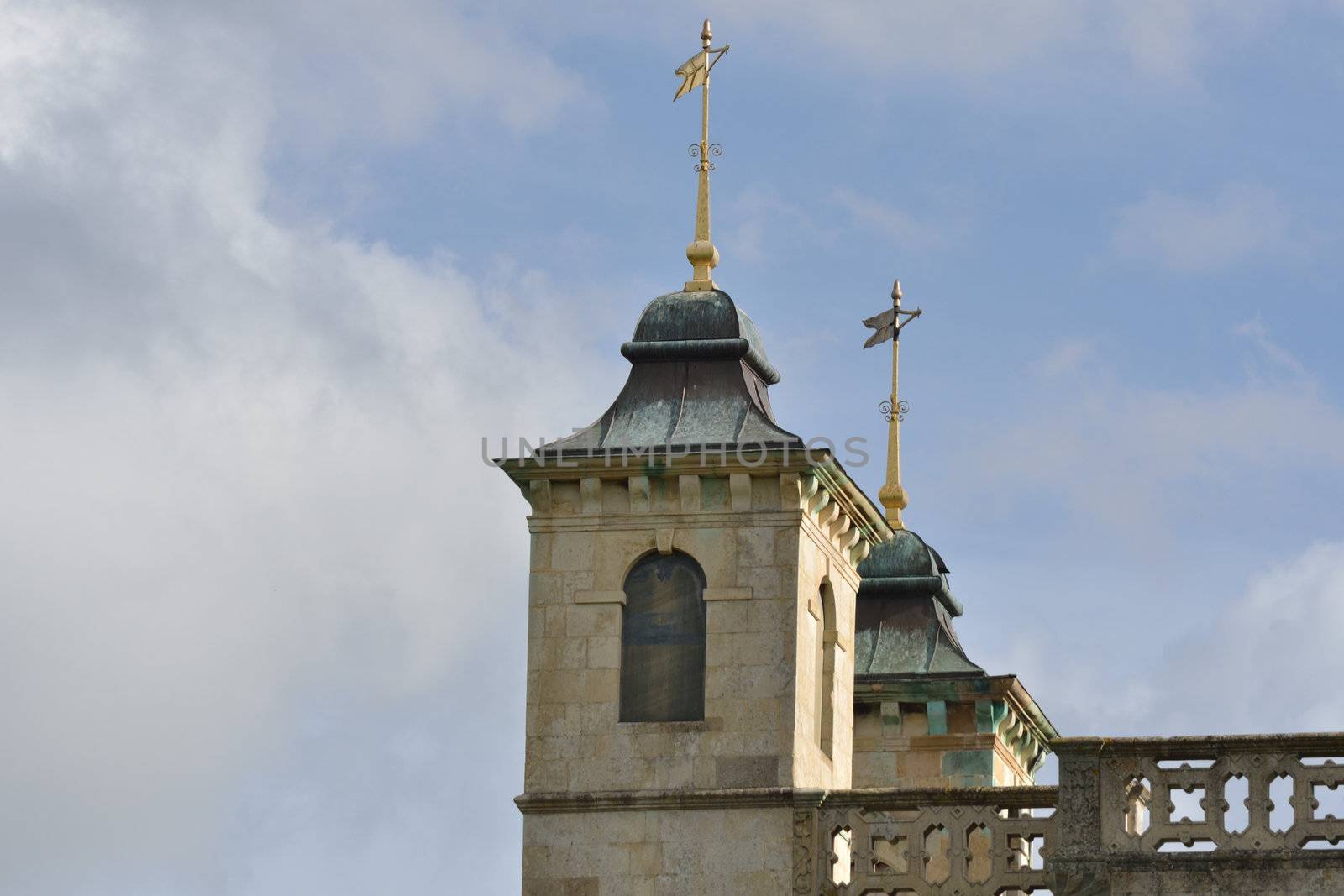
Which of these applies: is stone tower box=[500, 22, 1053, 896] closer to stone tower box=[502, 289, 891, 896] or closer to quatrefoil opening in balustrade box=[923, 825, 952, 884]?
stone tower box=[502, 289, 891, 896]

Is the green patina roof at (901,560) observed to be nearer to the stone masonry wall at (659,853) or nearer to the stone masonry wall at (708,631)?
the stone masonry wall at (708,631)

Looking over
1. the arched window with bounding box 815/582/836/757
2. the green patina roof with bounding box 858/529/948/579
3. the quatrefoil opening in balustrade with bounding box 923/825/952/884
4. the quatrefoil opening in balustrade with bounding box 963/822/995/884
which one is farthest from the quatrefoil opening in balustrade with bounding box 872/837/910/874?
the green patina roof with bounding box 858/529/948/579

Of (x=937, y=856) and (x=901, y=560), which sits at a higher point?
(x=901, y=560)

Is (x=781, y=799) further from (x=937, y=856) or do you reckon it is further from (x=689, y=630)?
(x=937, y=856)

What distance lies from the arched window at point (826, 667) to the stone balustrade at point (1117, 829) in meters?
1.83

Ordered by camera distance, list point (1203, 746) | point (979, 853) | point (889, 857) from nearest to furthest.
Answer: point (1203, 746) < point (889, 857) < point (979, 853)

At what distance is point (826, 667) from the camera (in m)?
34.7

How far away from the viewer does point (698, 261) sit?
119 ft

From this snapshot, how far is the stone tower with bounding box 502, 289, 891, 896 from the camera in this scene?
1297 inches

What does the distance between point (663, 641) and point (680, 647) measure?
0.18m

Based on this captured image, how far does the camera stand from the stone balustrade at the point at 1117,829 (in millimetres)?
29828

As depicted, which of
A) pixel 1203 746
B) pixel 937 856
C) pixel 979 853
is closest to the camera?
pixel 1203 746

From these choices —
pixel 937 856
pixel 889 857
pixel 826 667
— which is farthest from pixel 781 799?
pixel 937 856

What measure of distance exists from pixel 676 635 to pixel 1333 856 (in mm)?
6757
